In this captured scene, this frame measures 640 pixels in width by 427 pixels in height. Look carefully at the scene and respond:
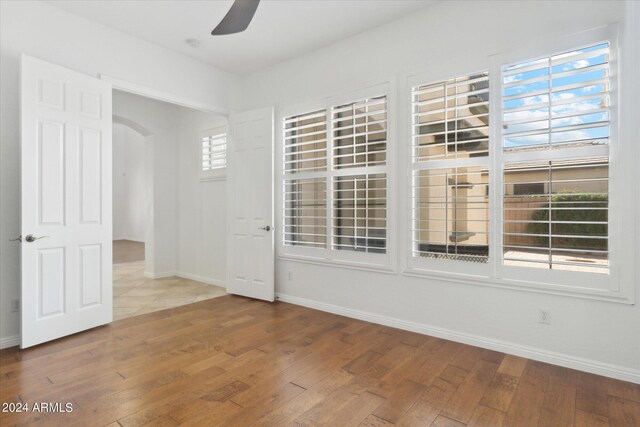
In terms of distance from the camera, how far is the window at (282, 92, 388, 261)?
361 centimetres

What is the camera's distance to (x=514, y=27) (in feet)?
9.23

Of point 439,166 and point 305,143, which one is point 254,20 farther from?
point 439,166

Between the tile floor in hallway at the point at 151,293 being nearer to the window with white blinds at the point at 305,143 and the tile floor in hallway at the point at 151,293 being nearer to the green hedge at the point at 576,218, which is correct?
the window with white blinds at the point at 305,143

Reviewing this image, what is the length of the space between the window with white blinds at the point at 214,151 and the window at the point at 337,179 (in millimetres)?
1360

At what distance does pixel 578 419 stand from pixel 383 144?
2.60 meters

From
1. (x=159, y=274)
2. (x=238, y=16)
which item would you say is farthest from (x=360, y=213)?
(x=159, y=274)

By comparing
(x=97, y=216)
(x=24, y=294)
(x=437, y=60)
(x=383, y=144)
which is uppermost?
(x=437, y=60)

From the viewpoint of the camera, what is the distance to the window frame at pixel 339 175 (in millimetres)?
3467

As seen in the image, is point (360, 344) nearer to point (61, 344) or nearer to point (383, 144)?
point (383, 144)

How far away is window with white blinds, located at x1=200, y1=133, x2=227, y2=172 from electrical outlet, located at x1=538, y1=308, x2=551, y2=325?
4.35 meters

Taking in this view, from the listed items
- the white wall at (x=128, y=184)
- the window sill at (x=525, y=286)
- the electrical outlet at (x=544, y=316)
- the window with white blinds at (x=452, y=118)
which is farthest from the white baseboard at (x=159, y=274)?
the white wall at (x=128, y=184)

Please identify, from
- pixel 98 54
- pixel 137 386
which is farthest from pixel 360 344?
pixel 98 54

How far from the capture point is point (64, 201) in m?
3.16

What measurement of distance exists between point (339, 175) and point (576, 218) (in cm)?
221
